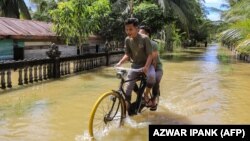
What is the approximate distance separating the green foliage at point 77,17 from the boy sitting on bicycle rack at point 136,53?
38.3 ft

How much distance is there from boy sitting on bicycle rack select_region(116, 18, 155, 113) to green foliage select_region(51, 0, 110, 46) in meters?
11.7

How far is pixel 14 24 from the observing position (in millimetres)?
20312

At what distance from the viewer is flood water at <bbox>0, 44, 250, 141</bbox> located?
23.2ft

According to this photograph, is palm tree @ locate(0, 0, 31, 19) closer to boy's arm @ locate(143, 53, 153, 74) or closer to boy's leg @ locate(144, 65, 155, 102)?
boy's leg @ locate(144, 65, 155, 102)

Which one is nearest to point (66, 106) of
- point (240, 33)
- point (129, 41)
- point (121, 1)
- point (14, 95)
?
point (14, 95)

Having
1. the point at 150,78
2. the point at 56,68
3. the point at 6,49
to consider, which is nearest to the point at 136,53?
the point at 150,78

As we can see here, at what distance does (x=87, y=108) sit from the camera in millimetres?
9367

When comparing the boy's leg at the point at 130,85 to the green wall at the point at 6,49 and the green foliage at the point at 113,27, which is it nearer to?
the green wall at the point at 6,49

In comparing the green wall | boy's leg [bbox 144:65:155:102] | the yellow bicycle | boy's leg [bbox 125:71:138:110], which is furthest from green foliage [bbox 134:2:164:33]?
boy's leg [bbox 125:71:138:110]

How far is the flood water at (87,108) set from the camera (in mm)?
7086

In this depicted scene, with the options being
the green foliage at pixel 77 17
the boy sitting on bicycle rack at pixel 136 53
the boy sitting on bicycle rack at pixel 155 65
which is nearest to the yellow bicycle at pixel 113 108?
the boy sitting on bicycle rack at pixel 136 53

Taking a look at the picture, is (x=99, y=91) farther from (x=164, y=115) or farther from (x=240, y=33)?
(x=240, y=33)

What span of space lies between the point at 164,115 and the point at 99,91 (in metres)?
3.96

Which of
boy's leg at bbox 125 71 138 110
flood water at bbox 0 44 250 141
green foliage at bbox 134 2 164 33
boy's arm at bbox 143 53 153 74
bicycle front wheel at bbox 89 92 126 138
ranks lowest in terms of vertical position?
flood water at bbox 0 44 250 141
